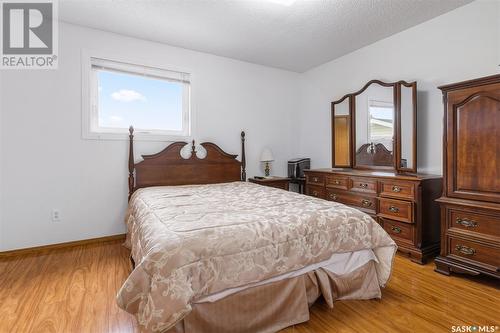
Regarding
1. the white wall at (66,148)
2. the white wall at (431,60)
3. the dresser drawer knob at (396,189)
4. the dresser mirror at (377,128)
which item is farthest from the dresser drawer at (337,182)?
the white wall at (66,148)

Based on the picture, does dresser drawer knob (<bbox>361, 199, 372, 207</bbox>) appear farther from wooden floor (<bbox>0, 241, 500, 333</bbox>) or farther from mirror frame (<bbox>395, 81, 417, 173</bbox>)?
wooden floor (<bbox>0, 241, 500, 333</bbox>)

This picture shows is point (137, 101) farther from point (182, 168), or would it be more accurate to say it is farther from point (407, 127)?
point (407, 127)

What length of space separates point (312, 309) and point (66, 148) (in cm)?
296

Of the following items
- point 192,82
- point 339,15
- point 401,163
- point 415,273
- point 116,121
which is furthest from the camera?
point 192,82

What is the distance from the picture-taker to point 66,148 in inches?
116

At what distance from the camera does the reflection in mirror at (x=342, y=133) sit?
3.69 m

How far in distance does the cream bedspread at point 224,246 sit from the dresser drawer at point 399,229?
3.02 feet

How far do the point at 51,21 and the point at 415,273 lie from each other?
441cm

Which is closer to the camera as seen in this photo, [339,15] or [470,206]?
[470,206]

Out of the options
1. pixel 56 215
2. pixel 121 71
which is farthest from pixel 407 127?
pixel 56 215

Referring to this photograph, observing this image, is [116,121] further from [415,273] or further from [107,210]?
[415,273]

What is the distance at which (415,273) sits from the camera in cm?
231

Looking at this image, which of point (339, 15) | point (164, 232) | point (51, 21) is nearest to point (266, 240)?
point (164, 232)

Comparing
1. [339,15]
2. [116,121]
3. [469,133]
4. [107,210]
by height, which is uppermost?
[339,15]
